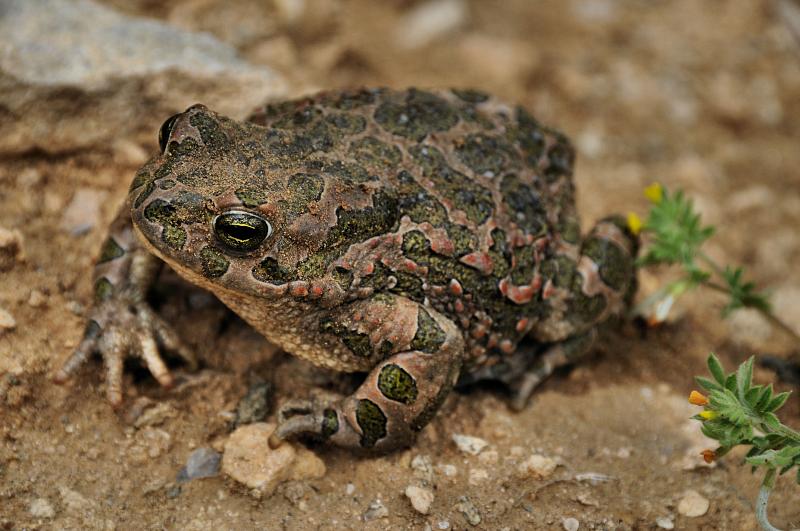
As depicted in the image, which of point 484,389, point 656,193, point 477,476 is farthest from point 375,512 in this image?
point 656,193

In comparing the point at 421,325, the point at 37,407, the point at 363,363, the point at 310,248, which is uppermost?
the point at 310,248

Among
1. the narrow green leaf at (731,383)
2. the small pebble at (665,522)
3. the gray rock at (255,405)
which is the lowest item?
the gray rock at (255,405)

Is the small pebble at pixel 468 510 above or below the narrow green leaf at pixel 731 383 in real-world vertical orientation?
below

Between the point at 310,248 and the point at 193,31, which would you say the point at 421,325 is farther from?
the point at 193,31

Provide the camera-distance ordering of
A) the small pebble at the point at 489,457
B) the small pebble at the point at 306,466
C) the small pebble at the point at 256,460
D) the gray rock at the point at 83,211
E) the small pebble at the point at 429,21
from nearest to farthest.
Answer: the small pebble at the point at 256,460
the small pebble at the point at 306,466
the small pebble at the point at 489,457
the gray rock at the point at 83,211
the small pebble at the point at 429,21

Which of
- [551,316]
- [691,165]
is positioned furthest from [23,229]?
[691,165]

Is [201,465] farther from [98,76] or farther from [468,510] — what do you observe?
[98,76]

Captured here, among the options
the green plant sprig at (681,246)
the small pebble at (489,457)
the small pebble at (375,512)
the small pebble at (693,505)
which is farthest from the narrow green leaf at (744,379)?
the small pebble at (375,512)

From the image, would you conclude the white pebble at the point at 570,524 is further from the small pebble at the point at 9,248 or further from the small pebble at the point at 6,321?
the small pebble at the point at 9,248
